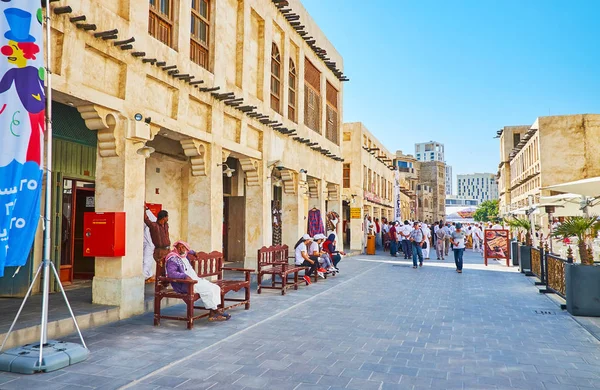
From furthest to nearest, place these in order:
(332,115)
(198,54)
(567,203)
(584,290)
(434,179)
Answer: (434,179) < (332,115) < (567,203) < (198,54) < (584,290)

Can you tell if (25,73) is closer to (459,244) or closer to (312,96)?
(459,244)

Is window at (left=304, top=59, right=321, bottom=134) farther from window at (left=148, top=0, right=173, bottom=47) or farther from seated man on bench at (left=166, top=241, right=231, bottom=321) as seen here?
seated man on bench at (left=166, top=241, right=231, bottom=321)

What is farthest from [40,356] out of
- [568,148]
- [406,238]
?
[568,148]

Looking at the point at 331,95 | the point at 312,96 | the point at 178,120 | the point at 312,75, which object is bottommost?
the point at 178,120

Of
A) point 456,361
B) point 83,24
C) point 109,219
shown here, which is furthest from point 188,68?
point 456,361

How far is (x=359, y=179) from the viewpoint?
25.9 metres

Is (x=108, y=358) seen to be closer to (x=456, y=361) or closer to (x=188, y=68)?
(x=456, y=361)

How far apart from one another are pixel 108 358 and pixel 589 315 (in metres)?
7.83

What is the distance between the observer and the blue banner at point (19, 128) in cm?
489

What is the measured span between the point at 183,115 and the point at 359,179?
57.3 ft

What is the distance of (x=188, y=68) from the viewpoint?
9.65 meters

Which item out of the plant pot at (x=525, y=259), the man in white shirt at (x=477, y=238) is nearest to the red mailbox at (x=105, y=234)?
the plant pot at (x=525, y=259)

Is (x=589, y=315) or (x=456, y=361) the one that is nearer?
(x=456, y=361)

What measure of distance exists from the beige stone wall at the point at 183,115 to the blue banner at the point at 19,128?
142cm
